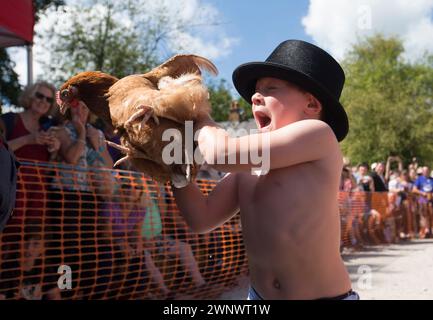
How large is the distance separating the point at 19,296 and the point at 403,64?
1616 inches

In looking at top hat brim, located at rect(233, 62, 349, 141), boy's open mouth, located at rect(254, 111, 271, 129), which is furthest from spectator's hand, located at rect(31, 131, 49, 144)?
boy's open mouth, located at rect(254, 111, 271, 129)

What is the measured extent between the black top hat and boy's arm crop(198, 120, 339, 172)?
0.18 metres

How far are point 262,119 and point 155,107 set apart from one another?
1.59 feet

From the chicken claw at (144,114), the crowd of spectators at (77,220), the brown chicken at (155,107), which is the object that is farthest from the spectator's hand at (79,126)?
the chicken claw at (144,114)

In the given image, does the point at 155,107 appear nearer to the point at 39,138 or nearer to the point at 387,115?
the point at 39,138

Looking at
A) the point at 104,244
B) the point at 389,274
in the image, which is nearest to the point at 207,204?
the point at 104,244

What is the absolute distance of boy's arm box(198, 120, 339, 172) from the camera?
1714mm

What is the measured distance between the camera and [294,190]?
76.3 inches

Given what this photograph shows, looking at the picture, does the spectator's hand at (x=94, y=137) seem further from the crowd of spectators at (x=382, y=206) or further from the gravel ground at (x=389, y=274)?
the crowd of spectators at (x=382, y=206)

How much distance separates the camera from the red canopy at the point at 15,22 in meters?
4.09

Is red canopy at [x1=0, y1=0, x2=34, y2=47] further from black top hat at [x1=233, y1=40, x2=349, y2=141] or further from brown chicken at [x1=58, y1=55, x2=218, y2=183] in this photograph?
black top hat at [x1=233, y1=40, x2=349, y2=141]
